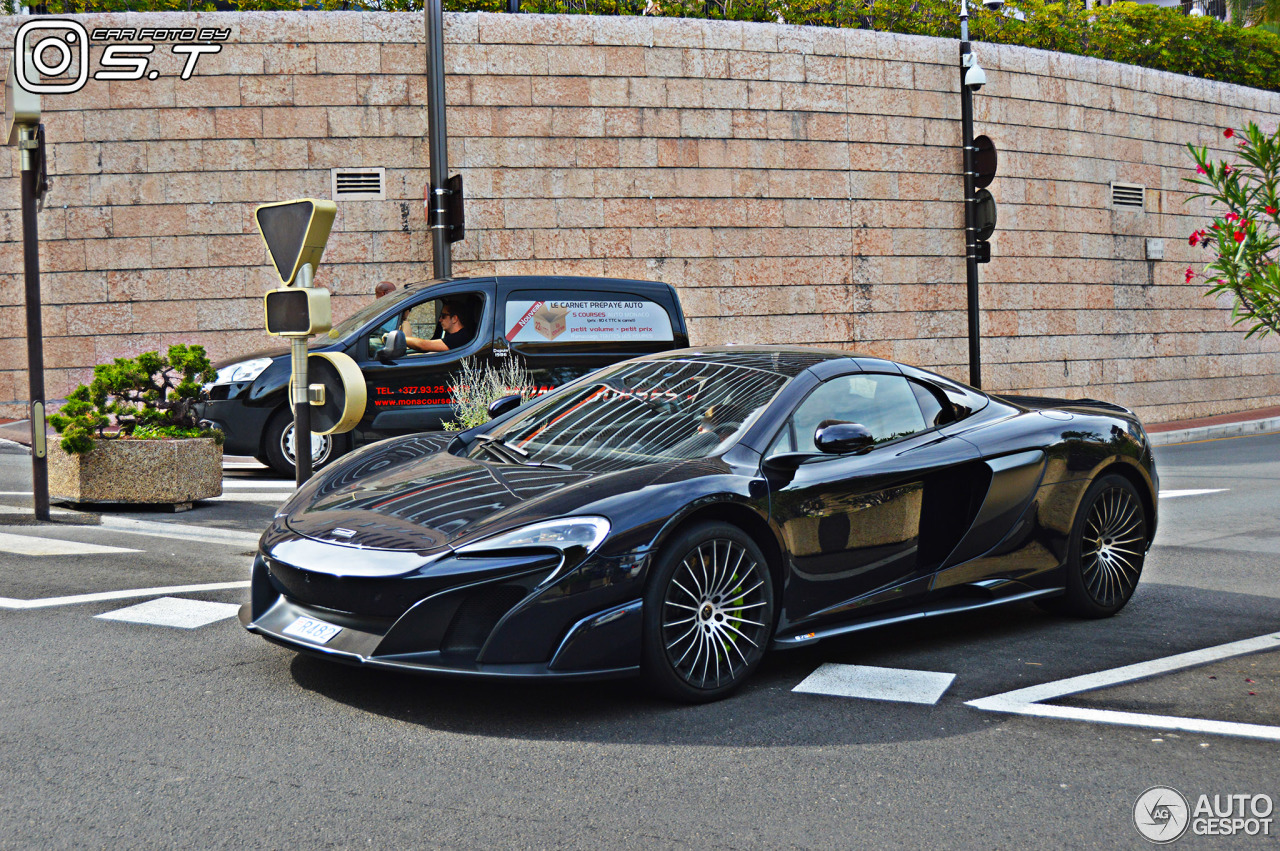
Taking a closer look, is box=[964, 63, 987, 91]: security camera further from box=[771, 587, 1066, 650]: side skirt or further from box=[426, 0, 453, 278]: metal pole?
box=[771, 587, 1066, 650]: side skirt

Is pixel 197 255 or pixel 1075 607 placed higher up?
pixel 197 255

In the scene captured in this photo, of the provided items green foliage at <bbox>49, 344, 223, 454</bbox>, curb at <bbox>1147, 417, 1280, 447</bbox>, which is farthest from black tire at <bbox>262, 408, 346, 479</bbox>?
curb at <bbox>1147, 417, 1280, 447</bbox>

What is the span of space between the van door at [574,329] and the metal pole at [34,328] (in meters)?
3.68

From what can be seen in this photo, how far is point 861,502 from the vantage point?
4535 millimetres

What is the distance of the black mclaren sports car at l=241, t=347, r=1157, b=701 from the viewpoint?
3721 millimetres

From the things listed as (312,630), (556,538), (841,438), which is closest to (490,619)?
(556,538)

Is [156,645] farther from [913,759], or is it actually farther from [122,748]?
[913,759]

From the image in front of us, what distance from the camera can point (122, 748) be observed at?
3.54 metres

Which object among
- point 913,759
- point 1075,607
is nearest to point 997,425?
point 1075,607

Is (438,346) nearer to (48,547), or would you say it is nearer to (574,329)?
(574,329)

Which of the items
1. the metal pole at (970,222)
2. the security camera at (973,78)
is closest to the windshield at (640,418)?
the metal pole at (970,222)

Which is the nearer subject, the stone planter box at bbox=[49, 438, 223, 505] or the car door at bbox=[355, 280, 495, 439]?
the stone planter box at bbox=[49, 438, 223, 505]

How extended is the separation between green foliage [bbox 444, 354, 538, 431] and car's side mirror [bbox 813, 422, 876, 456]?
501cm

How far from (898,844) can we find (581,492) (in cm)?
159
